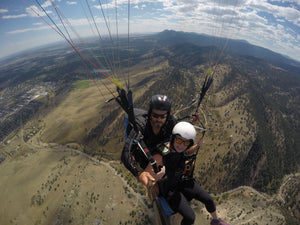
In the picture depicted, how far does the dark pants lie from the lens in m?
5.96

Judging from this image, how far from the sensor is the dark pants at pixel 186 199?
596cm

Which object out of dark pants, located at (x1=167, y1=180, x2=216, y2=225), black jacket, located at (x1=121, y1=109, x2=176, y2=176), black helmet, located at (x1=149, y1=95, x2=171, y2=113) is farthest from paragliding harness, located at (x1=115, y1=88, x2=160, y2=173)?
dark pants, located at (x1=167, y1=180, x2=216, y2=225)

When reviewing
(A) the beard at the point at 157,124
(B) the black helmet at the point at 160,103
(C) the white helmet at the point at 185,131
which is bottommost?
(A) the beard at the point at 157,124

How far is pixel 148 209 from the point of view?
4488 cm

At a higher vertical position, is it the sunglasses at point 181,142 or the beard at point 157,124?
the beard at point 157,124

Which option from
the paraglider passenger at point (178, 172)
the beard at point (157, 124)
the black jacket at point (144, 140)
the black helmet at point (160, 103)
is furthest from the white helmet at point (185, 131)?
the black jacket at point (144, 140)

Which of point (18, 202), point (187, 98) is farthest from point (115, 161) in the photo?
point (187, 98)

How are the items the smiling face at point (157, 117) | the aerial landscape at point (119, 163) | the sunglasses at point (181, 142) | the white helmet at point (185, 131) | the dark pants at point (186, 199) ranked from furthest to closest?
the aerial landscape at point (119, 163) < the dark pants at point (186, 199) < the smiling face at point (157, 117) < the sunglasses at point (181, 142) < the white helmet at point (185, 131)

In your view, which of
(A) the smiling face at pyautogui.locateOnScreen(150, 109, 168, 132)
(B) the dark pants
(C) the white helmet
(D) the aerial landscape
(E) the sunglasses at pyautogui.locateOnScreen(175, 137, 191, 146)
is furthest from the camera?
(D) the aerial landscape

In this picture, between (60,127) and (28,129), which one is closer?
(60,127)

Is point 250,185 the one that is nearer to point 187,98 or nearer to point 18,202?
point 187,98

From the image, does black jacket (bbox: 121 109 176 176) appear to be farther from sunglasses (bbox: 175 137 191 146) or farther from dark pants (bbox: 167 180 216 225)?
dark pants (bbox: 167 180 216 225)

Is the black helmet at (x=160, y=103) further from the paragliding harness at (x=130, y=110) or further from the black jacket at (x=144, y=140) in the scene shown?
the paragliding harness at (x=130, y=110)

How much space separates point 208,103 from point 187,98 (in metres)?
16.4
